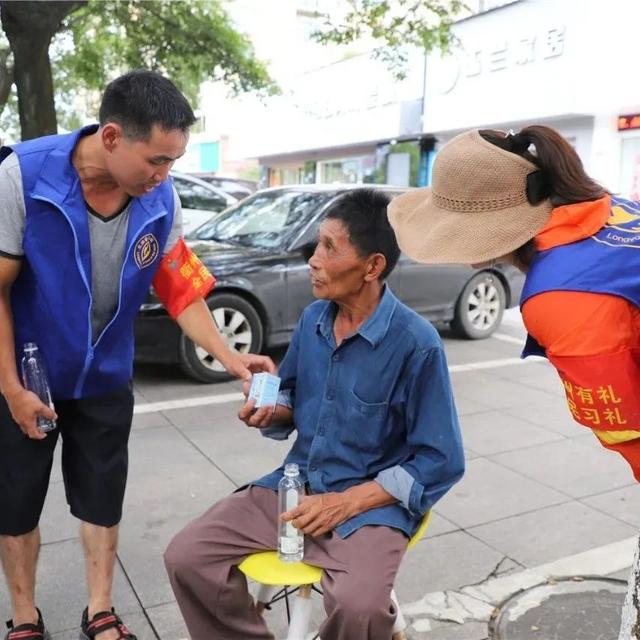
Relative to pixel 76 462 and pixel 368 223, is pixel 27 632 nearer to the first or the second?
pixel 76 462

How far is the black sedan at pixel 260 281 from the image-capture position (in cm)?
558

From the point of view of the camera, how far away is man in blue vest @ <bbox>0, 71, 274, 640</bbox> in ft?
6.80

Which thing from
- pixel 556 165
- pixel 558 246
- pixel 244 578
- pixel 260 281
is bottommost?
pixel 244 578

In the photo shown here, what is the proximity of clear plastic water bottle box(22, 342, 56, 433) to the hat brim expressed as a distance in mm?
1234

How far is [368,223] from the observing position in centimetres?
221


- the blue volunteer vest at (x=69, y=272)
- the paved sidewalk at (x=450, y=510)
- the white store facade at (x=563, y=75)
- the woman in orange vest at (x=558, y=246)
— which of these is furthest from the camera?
the white store facade at (x=563, y=75)

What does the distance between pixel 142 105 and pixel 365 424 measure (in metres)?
1.11

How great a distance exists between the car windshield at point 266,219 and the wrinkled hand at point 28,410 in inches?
156

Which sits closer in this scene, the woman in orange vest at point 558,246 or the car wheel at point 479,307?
the woman in orange vest at point 558,246

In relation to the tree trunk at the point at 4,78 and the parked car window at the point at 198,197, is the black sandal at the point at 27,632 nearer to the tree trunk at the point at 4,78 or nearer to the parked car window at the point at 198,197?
the tree trunk at the point at 4,78

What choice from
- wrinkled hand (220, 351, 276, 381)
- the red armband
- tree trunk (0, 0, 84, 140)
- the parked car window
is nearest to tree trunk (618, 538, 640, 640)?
wrinkled hand (220, 351, 276, 381)

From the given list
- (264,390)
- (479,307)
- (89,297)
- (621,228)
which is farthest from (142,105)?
(479,307)

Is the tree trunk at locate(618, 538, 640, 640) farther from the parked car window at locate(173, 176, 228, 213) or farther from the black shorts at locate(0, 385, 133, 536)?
the parked car window at locate(173, 176, 228, 213)

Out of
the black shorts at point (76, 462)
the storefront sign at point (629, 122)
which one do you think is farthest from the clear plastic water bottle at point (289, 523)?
the storefront sign at point (629, 122)
